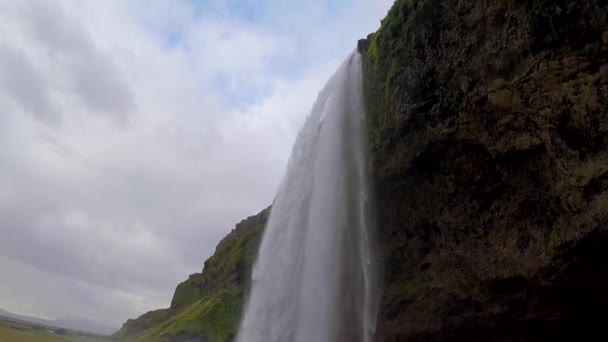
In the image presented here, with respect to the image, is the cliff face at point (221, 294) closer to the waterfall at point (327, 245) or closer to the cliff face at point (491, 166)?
the waterfall at point (327, 245)

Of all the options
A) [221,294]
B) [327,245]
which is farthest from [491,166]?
[221,294]

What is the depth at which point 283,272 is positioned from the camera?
61.8ft

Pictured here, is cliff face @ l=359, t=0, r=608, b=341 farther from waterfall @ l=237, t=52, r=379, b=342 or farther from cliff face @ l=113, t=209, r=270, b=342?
cliff face @ l=113, t=209, r=270, b=342

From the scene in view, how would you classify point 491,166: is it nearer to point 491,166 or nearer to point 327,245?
point 491,166

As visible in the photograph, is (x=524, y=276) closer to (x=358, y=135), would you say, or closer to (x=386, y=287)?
(x=386, y=287)

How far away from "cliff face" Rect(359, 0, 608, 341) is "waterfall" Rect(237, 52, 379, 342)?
2.83ft

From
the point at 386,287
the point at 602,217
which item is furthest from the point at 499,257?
the point at 386,287

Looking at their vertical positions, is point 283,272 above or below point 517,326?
above

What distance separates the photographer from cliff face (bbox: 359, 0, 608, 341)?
1082 cm

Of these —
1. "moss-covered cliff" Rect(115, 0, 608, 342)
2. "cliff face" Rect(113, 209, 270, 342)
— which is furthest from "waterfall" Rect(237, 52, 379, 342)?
"cliff face" Rect(113, 209, 270, 342)

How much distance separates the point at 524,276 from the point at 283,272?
907cm

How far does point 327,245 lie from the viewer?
1766cm

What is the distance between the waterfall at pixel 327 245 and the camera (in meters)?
17.2

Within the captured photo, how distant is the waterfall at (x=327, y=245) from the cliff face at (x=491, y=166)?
0.86 meters
